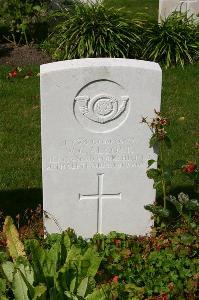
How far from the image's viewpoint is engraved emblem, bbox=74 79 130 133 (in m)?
4.38

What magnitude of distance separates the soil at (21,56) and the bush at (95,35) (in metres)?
0.24

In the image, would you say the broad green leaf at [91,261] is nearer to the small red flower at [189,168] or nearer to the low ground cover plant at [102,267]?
the low ground cover plant at [102,267]

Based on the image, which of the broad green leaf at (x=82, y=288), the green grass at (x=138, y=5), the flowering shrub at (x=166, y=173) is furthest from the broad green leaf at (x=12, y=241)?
the green grass at (x=138, y=5)

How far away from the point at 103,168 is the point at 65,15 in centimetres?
496

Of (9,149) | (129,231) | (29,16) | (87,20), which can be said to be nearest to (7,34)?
(29,16)

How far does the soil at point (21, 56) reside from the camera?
8.92 metres

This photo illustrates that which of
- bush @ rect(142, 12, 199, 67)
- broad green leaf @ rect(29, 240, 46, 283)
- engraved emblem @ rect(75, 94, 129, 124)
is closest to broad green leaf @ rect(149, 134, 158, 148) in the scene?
Result: engraved emblem @ rect(75, 94, 129, 124)

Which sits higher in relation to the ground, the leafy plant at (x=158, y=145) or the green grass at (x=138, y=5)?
the green grass at (x=138, y=5)

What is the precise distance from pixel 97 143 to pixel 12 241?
3.11 feet

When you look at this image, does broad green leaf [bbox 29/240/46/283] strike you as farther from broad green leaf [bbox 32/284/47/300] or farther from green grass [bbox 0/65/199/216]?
green grass [bbox 0/65/199/216]

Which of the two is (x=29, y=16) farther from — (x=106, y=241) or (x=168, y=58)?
(x=106, y=241)

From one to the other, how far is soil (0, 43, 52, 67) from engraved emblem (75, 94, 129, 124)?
4589mm

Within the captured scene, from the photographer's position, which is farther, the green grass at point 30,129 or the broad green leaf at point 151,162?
the green grass at point 30,129

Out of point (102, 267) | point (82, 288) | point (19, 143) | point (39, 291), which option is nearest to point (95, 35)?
point (19, 143)
